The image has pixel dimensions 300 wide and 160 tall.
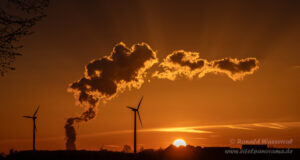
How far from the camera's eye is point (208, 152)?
81.1m

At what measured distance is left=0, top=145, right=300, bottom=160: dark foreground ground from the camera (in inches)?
2840

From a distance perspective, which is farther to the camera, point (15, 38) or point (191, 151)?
point (191, 151)

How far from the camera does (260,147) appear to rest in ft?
270

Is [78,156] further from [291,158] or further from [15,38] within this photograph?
[15,38]

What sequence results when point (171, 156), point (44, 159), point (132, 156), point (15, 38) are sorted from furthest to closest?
Answer: point (171, 156)
point (132, 156)
point (44, 159)
point (15, 38)

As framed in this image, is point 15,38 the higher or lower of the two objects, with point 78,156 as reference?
higher

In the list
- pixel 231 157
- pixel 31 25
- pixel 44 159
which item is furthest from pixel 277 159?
pixel 31 25

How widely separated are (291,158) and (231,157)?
38.6ft

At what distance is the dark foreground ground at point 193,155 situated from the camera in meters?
72.1

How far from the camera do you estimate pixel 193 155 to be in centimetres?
8019

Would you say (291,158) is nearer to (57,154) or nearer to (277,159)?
(277,159)

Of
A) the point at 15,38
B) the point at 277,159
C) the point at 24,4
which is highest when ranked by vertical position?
the point at 24,4

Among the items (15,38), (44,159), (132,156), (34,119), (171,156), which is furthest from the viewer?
(34,119)

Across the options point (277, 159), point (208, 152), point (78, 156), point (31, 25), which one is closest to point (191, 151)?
point (208, 152)
